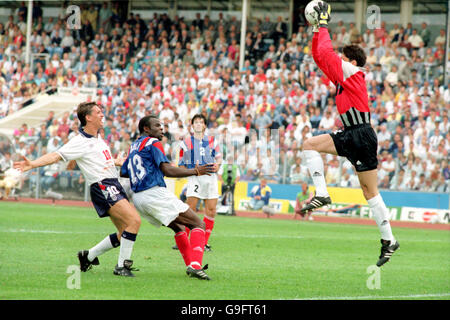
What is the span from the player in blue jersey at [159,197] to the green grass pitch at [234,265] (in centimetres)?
38

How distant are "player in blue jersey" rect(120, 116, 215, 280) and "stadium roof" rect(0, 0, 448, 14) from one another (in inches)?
931

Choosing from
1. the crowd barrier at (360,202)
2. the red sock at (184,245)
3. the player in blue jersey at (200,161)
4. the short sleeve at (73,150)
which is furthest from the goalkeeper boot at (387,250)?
the crowd barrier at (360,202)

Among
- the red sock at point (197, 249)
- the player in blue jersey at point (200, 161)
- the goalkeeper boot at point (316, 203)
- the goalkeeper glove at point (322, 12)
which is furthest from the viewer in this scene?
the player in blue jersey at point (200, 161)

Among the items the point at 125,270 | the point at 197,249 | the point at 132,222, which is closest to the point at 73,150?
the point at 132,222

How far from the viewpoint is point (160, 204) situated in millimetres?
9367

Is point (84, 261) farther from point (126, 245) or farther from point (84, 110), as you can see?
point (84, 110)

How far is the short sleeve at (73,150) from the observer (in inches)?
363

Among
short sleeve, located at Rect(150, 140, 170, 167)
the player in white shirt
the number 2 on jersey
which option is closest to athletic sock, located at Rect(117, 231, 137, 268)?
the player in white shirt

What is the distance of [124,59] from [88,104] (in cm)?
2417

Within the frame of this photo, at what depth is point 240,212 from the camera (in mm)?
25156

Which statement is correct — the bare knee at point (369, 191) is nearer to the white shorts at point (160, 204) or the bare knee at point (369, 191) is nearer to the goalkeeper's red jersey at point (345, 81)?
the goalkeeper's red jersey at point (345, 81)

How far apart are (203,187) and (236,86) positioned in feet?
50.4

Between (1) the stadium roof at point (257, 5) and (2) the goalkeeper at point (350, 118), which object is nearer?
(2) the goalkeeper at point (350, 118)
